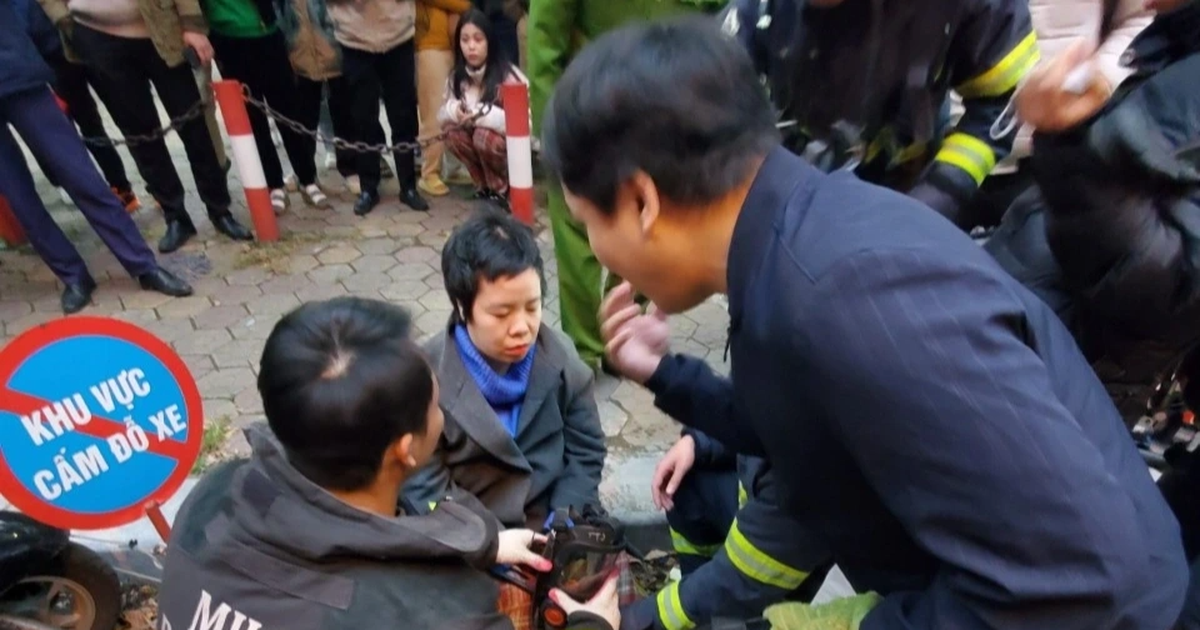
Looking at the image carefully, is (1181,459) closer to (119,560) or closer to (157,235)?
(119,560)

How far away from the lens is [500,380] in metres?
2.27

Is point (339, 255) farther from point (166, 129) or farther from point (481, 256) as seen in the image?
point (481, 256)

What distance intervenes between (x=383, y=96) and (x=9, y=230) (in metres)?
2.27

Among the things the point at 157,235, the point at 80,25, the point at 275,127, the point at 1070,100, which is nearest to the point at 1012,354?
the point at 1070,100

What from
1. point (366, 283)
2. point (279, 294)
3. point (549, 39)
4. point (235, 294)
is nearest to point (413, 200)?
point (366, 283)

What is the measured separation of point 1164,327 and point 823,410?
0.92 metres

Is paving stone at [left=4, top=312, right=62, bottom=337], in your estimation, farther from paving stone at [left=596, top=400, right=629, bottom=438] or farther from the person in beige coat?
the person in beige coat

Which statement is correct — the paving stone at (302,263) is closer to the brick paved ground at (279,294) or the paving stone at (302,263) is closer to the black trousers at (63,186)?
the brick paved ground at (279,294)

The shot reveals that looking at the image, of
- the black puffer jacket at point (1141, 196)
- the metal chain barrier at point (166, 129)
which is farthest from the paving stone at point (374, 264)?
the black puffer jacket at point (1141, 196)

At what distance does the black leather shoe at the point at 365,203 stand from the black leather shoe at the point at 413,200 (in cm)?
19

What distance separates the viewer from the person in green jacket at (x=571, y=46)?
117 inches

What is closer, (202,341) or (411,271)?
(202,341)

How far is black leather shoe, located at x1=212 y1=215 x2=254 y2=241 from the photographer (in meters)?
5.12

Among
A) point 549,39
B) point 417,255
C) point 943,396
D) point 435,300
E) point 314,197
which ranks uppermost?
point 943,396
